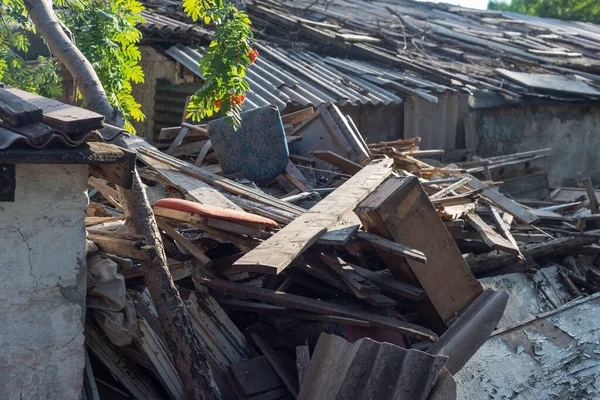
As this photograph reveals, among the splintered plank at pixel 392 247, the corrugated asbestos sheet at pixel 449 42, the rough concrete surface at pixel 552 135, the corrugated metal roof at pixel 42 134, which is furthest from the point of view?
the corrugated asbestos sheet at pixel 449 42

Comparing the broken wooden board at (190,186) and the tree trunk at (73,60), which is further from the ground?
the tree trunk at (73,60)

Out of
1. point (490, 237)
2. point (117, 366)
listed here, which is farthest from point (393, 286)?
point (117, 366)

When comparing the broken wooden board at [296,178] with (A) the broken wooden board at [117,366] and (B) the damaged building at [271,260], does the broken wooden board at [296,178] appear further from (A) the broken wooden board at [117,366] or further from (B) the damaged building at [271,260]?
(A) the broken wooden board at [117,366]

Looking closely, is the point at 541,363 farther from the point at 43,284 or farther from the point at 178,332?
the point at 43,284

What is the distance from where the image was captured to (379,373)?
492 centimetres

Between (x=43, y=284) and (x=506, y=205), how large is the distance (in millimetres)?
6462

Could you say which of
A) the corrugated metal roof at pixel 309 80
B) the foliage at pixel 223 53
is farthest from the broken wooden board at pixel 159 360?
the corrugated metal roof at pixel 309 80

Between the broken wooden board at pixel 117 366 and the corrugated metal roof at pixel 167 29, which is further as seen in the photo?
the corrugated metal roof at pixel 167 29

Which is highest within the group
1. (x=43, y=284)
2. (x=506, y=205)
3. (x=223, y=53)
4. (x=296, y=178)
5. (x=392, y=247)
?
(x=223, y=53)

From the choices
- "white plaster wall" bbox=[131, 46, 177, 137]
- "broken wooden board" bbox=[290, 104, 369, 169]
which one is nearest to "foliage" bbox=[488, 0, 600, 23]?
"white plaster wall" bbox=[131, 46, 177, 137]

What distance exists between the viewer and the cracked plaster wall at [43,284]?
4820 millimetres

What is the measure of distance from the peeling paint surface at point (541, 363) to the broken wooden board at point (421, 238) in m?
0.52

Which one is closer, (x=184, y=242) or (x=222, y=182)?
(x=184, y=242)

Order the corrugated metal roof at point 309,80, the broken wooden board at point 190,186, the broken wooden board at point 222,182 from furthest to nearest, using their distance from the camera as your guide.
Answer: the corrugated metal roof at point 309,80 → the broken wooden board at point 222,182 → the broken wooden board at point 190,186
